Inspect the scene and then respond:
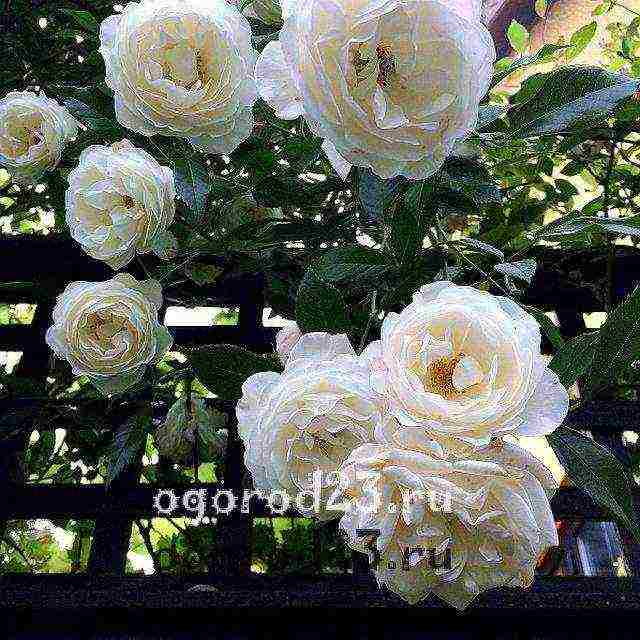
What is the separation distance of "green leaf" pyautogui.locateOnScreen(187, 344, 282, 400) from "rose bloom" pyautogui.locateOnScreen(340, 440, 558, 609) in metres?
0.17

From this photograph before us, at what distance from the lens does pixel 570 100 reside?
54cm

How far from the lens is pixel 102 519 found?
2.73 ft

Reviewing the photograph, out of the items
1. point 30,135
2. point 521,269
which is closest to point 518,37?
point 521,269

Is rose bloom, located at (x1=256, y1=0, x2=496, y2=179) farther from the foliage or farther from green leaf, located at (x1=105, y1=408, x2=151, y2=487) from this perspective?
green leaf, located at (x1=105, y1=408, x2=151, y2=487)

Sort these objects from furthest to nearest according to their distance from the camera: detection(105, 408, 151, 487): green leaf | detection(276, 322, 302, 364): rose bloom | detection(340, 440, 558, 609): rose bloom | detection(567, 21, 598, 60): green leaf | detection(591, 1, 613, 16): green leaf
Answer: detection(591, 1, 613, 16): green leaf < detection(567, 21, 598, 60): green leaf < detection(105, 408, 151, 487): green leaf < detection(276, 322, 302, 364): rose bloom < detection(340, 440, 558, 609): rose bloom

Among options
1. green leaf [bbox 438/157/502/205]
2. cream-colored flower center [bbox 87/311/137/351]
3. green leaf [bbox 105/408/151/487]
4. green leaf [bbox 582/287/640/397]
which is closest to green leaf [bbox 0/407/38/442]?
green leaf [bbox 105/408/151/487]

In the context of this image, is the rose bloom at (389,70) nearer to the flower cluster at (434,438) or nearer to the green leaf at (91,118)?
the flower cluster at (434,438)

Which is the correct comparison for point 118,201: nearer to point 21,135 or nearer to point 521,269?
point 21,135

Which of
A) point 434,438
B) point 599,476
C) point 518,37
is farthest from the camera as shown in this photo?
point 518,37

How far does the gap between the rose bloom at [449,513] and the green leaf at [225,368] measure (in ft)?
0.56

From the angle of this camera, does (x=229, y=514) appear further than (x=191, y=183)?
Yes

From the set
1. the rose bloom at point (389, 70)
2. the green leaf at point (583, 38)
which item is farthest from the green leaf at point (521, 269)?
the green leaf at point (583, 38)

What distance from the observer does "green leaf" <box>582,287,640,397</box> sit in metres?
0.45

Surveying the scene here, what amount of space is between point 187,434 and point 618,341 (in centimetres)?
55
